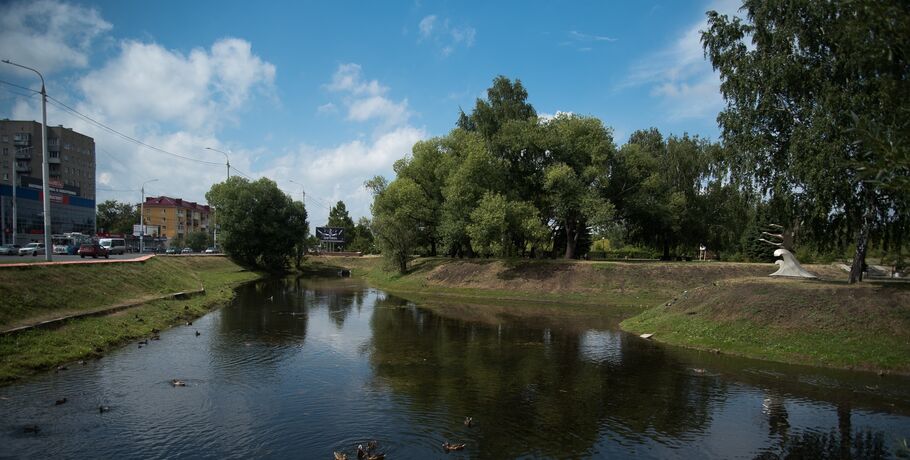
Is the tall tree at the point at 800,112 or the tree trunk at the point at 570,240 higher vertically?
the tall tree at the point at 800,112

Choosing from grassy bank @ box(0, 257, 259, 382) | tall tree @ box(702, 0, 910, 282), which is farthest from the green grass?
grassy bank @ box(0, 257, 259, 382)

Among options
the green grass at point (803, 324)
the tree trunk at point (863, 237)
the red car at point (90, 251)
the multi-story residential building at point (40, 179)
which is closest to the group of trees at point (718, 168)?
the tree trunk at point (863, 237)

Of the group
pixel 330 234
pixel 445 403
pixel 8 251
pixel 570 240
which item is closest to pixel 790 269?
pixel 445 403

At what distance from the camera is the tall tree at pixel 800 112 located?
27.8 metres

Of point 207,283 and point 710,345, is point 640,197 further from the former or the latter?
point 207,283

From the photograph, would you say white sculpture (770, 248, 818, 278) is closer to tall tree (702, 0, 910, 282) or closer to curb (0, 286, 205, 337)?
tall tree (702, 0, 910, 282)

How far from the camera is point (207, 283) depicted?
62094 millimetres

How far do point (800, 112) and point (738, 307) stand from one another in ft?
40.0

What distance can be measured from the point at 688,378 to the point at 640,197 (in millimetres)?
46345

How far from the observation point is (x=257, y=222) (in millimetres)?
89438

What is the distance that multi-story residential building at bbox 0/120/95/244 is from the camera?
103250 millimetres

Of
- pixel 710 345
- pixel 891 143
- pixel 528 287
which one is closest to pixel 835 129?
pixel 710 345

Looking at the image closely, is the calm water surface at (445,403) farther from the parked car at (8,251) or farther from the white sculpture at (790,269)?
the parked car at (8,251)

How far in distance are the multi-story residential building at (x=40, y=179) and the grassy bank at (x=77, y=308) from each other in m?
77.3
